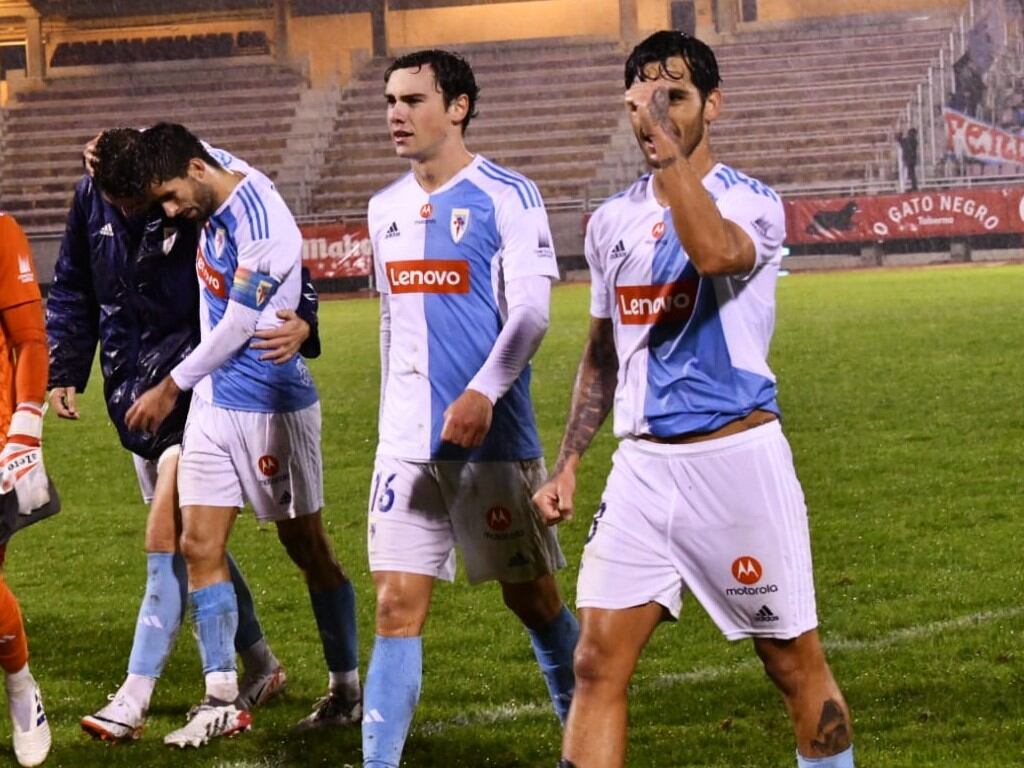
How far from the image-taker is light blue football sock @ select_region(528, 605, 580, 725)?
4453 millimetres

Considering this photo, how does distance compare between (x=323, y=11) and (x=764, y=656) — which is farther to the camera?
(x=323, y=11)

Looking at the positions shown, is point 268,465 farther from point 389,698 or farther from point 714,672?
point 714,672

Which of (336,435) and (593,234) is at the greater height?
(593,234)

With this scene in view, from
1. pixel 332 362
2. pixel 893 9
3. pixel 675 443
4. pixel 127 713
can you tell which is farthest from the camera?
pixel 893 9

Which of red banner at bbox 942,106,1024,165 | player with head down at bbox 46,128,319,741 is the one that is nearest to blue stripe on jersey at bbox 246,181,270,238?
player with head down at bbox 46,128,319,741

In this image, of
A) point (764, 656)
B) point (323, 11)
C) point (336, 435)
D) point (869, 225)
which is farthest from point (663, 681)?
point (323, 11)

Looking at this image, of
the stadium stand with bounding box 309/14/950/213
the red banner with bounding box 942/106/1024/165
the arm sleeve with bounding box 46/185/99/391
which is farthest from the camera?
the stadium stand with bounding box 309/14/950/213

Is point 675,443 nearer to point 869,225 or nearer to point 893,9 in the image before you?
point 869,225

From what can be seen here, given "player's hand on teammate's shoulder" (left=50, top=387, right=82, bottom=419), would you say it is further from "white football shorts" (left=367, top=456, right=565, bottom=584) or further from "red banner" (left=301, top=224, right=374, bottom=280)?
"red banner" (left=301, top=224, right=374, bottom=280)

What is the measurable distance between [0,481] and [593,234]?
1848 mm

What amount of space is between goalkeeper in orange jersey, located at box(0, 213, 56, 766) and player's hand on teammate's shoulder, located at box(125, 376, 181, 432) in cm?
25

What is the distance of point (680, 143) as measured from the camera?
10.4 feet

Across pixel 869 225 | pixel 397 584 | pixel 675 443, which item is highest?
pixel 675 443

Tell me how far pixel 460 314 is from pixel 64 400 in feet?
6.08
